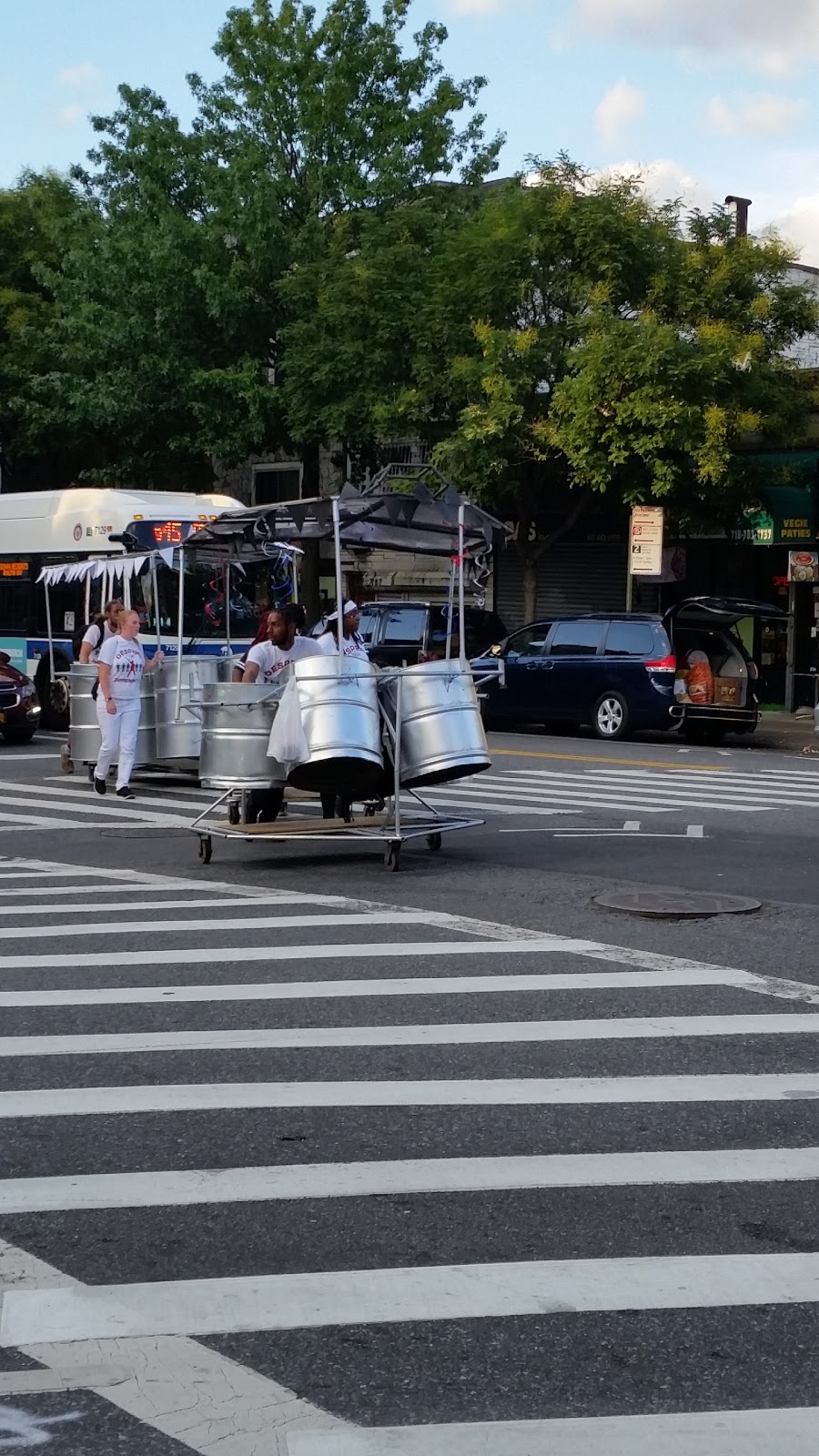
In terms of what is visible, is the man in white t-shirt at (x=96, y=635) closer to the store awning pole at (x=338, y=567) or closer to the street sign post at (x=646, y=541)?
the store awning pole at (x=338, y=567)

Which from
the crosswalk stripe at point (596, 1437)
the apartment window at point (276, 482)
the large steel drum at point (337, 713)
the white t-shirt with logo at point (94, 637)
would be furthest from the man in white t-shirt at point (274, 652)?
the apartment window at point (276, 482)

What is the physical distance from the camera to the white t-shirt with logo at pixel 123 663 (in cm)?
1723

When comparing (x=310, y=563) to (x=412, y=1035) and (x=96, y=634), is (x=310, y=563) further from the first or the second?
(x=412, y=1035)

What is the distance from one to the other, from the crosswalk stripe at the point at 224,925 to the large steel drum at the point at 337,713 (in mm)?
1399

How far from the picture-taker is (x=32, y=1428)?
3.81m

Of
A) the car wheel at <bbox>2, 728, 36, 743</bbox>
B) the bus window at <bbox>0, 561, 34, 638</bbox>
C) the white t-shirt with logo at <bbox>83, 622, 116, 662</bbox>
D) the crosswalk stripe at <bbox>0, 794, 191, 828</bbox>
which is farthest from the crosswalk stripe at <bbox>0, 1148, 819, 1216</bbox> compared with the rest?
the bus window at <bbox>0, 561, 34, 638</bbox>

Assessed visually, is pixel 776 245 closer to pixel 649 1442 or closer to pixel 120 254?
pixel 120 254

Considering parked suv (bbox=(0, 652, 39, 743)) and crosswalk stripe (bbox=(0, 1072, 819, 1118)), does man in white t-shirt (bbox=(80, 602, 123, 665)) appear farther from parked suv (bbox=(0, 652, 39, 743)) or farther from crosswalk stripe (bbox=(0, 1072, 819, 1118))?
crosswalk stripe (bbox=(0, 1072, 819, 1118))

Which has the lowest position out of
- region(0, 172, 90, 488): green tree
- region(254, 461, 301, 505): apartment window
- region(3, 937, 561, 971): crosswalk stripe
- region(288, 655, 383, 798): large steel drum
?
region(3, 937, 561, 971): crosswalk stripe

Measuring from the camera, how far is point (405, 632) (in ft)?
93.1

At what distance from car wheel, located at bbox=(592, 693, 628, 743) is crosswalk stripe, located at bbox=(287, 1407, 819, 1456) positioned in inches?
862

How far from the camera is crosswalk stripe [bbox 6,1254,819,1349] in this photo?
4387mm

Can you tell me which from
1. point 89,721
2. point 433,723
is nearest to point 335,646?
point 433,723

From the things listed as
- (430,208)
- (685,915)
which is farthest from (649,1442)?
(430,208)
